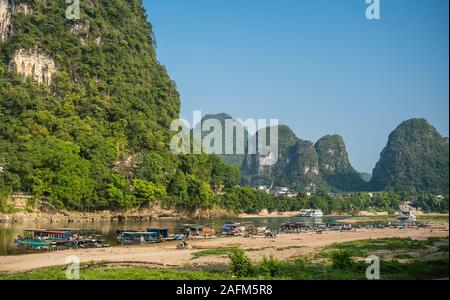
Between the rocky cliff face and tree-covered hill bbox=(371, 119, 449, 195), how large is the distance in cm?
1816

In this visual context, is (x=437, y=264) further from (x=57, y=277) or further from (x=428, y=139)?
(x=428, y=139)

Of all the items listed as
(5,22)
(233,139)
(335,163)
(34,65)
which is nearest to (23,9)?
(5,22)

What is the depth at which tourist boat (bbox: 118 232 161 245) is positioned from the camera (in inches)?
1137

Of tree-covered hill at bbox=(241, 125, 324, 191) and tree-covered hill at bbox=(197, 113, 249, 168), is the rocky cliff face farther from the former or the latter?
tree-covered hill at bbox=(197, 113, 249, 168)

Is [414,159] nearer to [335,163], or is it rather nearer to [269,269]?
[335,163]

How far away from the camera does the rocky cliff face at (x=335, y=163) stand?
144 metres

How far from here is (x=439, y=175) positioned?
369ft

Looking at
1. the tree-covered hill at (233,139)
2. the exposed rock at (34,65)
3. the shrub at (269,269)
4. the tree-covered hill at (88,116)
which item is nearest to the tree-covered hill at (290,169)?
the tree-covered hill at (233,139)

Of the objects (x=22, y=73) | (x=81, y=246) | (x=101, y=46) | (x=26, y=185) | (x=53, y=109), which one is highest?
(x=101, y=46)

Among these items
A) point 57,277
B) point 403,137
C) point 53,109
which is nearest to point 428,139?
point 403,137

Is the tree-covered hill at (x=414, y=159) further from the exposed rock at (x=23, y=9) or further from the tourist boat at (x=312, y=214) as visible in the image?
the exposed rock at (x=23, y=9)

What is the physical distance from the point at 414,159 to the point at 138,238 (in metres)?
103

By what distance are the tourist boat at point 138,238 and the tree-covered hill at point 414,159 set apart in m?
96.1
